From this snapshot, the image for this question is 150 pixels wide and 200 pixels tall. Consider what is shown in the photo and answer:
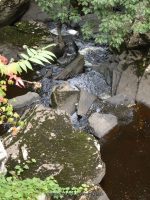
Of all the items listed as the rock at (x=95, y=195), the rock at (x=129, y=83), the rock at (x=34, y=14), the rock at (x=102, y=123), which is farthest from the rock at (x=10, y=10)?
the rock at (x=95, y=195)

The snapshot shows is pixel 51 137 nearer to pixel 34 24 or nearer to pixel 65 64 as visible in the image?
pixel 65 64

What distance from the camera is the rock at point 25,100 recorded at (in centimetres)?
1326

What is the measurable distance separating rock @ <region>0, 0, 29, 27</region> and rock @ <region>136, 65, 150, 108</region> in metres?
8.10

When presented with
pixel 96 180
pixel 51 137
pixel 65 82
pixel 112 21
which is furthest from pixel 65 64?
pixel 96 180

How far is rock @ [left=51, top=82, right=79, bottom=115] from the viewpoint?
1328 centimetres

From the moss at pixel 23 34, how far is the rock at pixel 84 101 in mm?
4766

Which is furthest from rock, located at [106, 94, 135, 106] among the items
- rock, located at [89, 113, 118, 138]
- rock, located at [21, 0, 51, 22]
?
rock, located at [21, 0, 51, 22]

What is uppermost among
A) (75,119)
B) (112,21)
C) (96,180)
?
(112,21)

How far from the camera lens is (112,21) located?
1202 cm

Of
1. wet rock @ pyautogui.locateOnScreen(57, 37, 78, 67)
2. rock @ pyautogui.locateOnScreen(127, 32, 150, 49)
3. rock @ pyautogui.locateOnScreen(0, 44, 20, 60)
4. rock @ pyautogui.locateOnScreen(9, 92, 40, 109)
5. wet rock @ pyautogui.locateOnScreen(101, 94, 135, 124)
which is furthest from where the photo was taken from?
wet rock @ pyautogui.locateOnScreen(57, 37, 78, 67)

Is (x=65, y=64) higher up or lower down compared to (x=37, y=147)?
lower down

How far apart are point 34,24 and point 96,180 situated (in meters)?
11.9

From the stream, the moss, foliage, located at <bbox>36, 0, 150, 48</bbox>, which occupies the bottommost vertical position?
the stream

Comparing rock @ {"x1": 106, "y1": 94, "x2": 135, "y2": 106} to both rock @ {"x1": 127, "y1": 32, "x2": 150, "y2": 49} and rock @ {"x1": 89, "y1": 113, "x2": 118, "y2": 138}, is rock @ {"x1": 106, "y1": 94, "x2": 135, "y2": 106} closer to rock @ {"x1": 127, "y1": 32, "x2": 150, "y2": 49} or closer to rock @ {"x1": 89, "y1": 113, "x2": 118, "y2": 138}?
rock @ {"x1": 89, "y1": 113, "x2": 118, "y2": 138}
